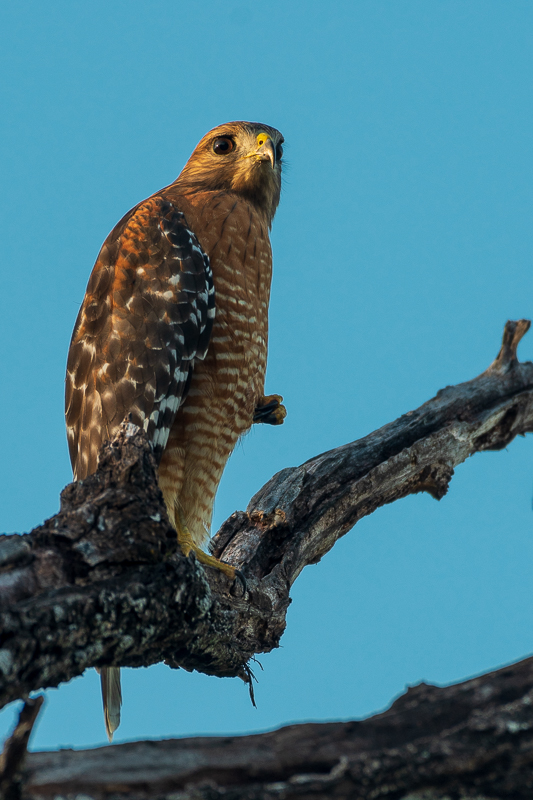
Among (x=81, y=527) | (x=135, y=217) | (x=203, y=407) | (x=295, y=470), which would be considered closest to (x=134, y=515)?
(x=81, y=527)

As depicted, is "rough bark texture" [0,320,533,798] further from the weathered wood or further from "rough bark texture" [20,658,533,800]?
the weathered wood

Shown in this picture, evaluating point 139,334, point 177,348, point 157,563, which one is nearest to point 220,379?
point 177,348

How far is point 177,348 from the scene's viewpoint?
4.53 metres

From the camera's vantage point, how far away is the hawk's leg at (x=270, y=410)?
551cm

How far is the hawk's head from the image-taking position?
19.5 feet

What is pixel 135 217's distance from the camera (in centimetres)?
521

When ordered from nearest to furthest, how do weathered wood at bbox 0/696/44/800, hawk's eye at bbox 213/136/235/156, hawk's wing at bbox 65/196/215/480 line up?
weathered wood at bbox 0/696/44/800 < hawk's wing at bbox 65/196/215/480 < hawk's eye at bbox 213/136/235/156

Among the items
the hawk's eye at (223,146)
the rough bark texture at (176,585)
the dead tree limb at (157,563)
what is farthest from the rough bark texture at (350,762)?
the hawk's eye at (223,146)

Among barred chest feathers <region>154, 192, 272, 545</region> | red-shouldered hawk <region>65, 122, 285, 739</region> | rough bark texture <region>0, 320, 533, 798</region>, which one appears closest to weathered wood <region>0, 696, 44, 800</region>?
rough bark texture <region>0, 320, 533, 798</region>

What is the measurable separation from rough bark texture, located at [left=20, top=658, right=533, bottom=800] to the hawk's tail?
8.30 ft

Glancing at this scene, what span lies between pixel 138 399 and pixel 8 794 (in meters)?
2.82

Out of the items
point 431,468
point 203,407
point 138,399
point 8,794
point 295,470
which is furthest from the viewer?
point 431,468

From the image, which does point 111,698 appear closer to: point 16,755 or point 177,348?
point 177,348

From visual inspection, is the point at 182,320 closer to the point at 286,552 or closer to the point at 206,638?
the point at 286,552
